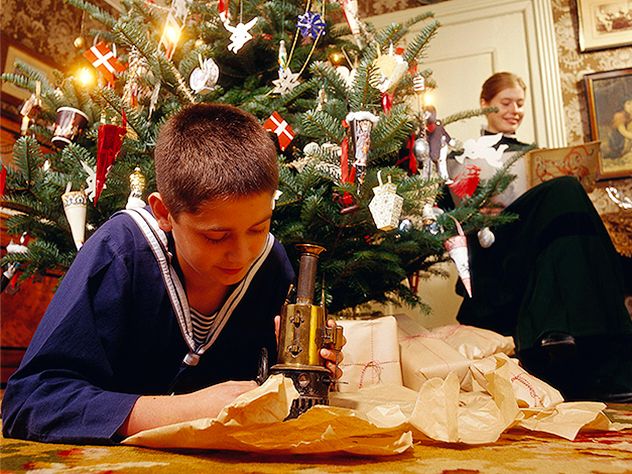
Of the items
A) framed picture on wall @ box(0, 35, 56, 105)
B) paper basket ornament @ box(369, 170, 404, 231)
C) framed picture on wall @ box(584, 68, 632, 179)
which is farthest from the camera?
framed picture on wall @ box(584, 68, 632, 179)

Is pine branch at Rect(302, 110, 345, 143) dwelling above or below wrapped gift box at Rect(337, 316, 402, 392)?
above

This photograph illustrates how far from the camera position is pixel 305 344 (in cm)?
75

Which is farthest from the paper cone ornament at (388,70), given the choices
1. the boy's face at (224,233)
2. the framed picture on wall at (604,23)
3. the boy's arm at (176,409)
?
the framed picture on wall at (604,23)

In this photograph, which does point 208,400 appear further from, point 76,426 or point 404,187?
point 404,187

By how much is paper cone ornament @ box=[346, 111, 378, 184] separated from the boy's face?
39cm

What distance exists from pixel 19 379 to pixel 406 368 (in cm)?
83

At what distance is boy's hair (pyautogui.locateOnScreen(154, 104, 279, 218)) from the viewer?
2.41ft

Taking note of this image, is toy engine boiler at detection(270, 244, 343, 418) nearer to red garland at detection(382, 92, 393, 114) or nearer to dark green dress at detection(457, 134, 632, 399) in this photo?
red garland at detection(382, 92, 393, 114)

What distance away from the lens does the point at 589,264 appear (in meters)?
1.47

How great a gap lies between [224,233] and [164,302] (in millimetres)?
177

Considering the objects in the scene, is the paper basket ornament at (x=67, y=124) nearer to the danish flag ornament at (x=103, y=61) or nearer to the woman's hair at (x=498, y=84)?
the danish flag ornament at (x=103, y=61)

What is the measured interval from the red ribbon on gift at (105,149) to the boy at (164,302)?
302 mm

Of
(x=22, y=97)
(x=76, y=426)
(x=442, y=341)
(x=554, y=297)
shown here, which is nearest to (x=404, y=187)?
(x=442, y=341)

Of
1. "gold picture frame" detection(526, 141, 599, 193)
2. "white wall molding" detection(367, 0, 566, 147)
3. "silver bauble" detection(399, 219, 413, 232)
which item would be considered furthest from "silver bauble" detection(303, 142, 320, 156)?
"white wall molding" detection(367, 0, 566, 147)
